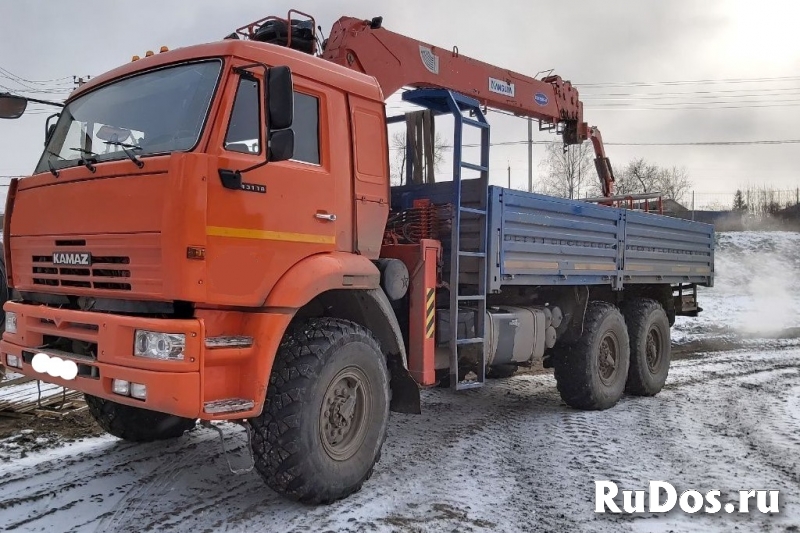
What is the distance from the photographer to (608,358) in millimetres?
7594

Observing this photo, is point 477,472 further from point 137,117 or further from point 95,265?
point 137,117

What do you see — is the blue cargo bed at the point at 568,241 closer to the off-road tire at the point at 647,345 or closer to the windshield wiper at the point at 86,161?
the off-road tire at the point at 647,345

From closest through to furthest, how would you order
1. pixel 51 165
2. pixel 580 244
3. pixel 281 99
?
pixel 281 99
pixel 51 165
pixel 580 244

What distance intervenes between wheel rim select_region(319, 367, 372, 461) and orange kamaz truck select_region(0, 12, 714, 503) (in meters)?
0.02

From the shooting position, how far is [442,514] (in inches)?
159

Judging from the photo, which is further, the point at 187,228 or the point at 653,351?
the point at 653,351

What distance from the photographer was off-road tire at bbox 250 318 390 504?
3.88 m

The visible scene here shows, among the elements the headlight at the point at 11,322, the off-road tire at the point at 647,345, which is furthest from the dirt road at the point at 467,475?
the headlight at the point at 11,322

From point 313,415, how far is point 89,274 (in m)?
1.63

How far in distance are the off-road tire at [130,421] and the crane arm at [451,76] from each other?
348 cm

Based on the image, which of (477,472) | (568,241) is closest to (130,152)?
(477,472)

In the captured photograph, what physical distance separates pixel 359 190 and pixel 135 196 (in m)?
1.60

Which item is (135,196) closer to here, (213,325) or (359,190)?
(213,325)

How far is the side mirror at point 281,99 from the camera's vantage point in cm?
367
